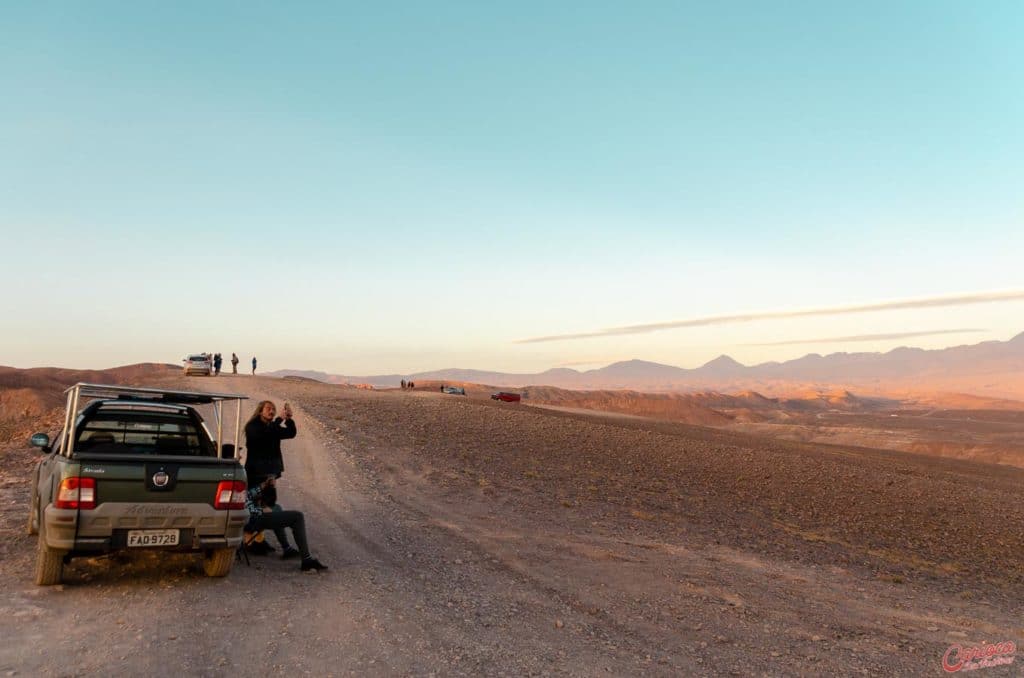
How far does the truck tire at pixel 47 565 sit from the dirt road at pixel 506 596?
0.56ft

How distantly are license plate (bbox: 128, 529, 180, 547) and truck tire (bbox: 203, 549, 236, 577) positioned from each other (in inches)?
36.3

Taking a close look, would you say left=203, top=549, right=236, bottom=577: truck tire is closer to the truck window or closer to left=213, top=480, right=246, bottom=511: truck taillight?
left=213, top=480, right=246, bottom=511: truck taillight

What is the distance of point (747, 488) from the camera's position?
2341 centimetres

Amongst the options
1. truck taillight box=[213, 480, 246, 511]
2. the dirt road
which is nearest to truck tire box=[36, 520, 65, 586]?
the dirt road

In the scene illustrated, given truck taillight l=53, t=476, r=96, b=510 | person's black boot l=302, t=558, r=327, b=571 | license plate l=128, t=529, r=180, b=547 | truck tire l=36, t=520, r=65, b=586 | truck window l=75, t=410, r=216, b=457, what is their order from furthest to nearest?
person's black boot l=302, t=558, r=327, b=571
truck window l=75, t=410, r=216, b=457
truck tire l=36, t=520, r=65, b=586
license plate l=128, t=529, r=180, b=547
truck taillight l=53, t=476, r=96, b=510

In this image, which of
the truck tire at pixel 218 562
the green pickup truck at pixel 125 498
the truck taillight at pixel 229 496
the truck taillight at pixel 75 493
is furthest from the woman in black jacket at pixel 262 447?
the truck taillight at pixel 75 493

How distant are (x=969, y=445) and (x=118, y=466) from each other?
225ft

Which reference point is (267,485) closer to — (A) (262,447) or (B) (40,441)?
(A) (262,447)

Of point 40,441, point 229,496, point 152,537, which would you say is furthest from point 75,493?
point 40,441

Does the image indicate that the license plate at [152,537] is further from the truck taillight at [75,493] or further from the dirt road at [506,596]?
the dirt road at [506,596]

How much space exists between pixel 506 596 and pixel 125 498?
507 centimetres

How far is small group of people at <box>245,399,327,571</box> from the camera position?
9172 mm

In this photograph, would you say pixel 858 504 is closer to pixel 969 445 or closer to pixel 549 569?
pixel 549 569

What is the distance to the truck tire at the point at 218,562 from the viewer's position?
328 inches
